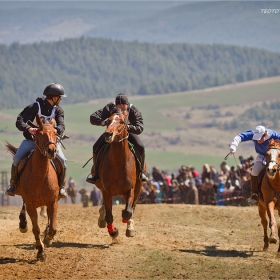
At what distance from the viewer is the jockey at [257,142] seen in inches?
683

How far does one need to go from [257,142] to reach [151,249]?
138 inches

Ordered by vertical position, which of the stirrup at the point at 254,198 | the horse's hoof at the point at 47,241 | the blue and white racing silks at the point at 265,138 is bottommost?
the horse's hoof at the point at 47,241

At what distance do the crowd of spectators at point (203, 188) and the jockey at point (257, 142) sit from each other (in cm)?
972

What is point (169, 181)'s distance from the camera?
32906 millimetres

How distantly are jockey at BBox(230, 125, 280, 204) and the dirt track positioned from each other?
1.33 metres

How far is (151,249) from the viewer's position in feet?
Answer: 52.2

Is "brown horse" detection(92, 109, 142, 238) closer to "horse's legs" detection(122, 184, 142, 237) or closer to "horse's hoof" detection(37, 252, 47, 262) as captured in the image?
"horse's legs" detection(122, 184, 142, 237)

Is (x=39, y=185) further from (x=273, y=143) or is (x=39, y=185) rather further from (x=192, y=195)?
(x=192, y=195)

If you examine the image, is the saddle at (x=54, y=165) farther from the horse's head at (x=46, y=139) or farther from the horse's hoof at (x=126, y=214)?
the horse's hoof at (x=126, y=214)

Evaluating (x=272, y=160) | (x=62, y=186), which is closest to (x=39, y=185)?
(x=62, y=186)

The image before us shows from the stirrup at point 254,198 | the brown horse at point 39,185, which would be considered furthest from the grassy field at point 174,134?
the brown horse at point 39,185

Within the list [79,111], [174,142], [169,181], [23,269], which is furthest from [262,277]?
[79,111]

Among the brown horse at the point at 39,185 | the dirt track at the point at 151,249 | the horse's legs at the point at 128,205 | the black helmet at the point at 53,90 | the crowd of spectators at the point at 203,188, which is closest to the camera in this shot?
the dirt track at the point at 151,249

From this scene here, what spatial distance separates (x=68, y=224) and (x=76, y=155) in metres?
100
